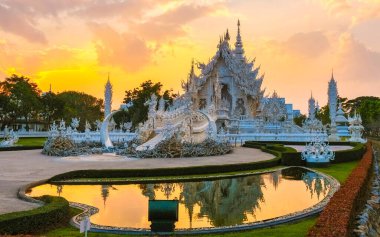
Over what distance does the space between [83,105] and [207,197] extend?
A: 256 ft

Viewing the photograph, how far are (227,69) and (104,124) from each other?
30467 millimetres

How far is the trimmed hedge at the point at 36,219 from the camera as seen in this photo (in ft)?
29.7

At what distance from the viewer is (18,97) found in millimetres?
59750

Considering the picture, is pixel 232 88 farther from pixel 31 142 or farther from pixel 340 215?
pixel 340 215

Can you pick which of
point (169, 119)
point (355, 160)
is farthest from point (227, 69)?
point (355, 160)

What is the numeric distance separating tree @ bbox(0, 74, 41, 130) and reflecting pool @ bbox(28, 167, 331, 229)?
46.6 m

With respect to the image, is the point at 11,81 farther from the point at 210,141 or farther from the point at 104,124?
the point at 210,141

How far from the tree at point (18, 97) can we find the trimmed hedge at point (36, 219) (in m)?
51.5

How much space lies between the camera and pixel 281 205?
1309 cm

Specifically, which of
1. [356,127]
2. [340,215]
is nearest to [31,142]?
[356,127]

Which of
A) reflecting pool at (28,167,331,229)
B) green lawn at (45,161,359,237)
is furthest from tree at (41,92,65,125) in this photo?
green lawn at (45,161,359,237)

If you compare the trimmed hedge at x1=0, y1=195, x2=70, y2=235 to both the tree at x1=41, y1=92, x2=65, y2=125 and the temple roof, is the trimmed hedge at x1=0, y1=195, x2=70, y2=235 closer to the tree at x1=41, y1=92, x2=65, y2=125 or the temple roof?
the temple roof

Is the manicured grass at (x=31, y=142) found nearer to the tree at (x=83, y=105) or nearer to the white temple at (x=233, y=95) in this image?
the white temple at (x=233, y=95)

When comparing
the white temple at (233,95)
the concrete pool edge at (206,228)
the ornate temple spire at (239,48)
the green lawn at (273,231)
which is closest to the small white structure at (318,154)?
the concrete pool edge at (206,228)
